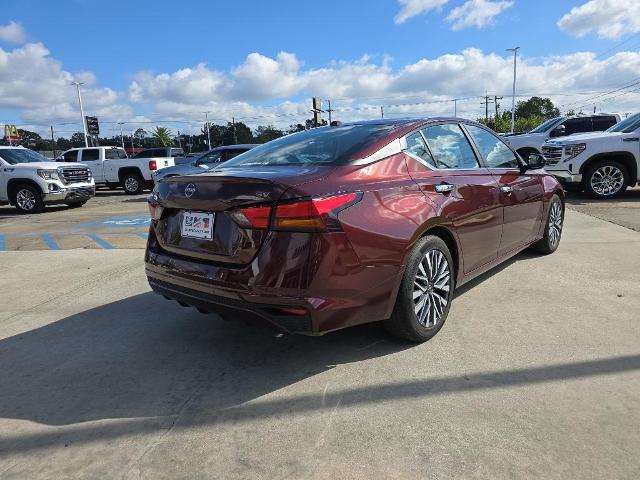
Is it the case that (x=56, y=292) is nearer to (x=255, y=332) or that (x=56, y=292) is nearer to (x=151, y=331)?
(x=151, y=331)

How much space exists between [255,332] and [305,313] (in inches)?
45.8

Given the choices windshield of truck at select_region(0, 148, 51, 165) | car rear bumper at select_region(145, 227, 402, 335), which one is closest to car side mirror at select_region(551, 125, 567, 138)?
car rear bumper at select_region(145, 227, 402, 335)

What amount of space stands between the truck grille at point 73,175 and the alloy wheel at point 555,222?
12.0 meters

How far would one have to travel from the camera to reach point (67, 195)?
12961mm

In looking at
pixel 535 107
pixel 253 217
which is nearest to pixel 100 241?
pixel 253 217

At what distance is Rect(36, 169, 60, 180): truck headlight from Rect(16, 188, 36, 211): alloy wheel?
0.61m

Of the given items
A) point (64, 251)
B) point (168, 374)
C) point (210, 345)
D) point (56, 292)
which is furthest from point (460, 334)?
point (64, 251)

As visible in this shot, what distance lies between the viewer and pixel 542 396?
2.74 metres

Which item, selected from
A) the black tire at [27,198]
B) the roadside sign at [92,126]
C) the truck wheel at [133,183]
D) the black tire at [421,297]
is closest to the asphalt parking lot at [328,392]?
the black tire at [421,297]

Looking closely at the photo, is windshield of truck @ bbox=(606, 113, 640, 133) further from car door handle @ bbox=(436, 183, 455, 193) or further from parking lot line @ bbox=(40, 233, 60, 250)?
parking lot line @ bbox=(40, 233, 60, 250)

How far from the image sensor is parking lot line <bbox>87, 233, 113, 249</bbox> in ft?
24.5

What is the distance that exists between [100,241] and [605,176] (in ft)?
33.5

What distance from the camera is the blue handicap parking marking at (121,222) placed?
978 centimetres

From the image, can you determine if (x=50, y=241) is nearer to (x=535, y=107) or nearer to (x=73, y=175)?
(x=73, y=175)
